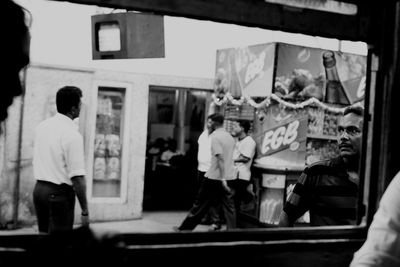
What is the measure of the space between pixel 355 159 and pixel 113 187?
20.4 ft

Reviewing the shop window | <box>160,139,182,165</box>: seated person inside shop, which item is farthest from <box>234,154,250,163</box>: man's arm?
<box>160,139,182,165</box>: seated person inside shop

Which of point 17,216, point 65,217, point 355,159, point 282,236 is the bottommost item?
point 17,216

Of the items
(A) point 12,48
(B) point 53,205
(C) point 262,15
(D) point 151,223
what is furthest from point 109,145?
(A) point 12,48

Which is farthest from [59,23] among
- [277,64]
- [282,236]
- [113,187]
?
[282,236]

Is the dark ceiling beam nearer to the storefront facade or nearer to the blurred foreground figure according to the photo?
the blurred foreground figure

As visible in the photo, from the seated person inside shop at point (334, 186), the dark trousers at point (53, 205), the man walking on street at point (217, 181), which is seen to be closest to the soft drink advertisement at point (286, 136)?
the man walking on street at point (217, 181)

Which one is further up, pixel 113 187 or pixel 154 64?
pixel 154 64

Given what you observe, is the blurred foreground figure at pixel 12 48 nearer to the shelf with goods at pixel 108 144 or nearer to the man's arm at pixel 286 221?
the man's arm at pixel 286 221

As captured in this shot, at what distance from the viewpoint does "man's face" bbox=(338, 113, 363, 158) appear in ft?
10.8

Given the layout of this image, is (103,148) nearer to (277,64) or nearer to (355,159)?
(277,64)

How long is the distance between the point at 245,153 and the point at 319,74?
6.23 feet

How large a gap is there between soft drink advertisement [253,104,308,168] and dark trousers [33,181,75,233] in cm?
520

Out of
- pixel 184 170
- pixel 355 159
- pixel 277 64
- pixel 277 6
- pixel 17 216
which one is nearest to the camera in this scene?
pixel 277 6

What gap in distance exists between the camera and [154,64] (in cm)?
923
